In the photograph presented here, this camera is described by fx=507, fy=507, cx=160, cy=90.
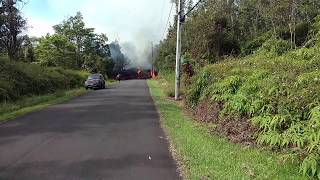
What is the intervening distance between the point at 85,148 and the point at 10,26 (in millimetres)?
34258

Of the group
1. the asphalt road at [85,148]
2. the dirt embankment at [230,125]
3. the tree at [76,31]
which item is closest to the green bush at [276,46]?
the asphalt road at [85,148]

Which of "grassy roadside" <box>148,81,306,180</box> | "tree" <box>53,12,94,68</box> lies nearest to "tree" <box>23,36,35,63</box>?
"tree" <box>53,12,94,68</box>

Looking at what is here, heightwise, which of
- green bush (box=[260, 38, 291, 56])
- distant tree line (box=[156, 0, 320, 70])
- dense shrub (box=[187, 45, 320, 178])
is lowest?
dense shrub (box=[187, 45, 320, 178])

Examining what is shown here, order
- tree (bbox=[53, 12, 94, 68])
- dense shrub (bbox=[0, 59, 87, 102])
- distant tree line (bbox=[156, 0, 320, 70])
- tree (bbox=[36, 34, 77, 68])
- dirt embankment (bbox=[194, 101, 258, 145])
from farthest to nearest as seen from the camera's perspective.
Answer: tree (bbox=[53, 12, 94, 68])
tree (bbox=[36, 34, 77, 68])
distant tree line (bbox=[156, 0, 320, 70])
dense shrub (bbox=[0, 59, 87, 102])
dirt embankment (bbox=[194, 101, 258, 145])

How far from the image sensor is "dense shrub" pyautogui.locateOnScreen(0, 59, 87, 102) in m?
28.1

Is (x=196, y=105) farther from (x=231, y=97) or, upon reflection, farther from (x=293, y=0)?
(x=293, y=0)

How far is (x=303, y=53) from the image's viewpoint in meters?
16.8

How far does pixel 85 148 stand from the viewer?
40.2ft

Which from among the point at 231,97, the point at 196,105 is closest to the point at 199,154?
the point at 231,97

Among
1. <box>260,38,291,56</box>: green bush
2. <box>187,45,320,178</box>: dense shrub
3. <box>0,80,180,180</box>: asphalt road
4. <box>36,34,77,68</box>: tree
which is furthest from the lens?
<box>36,34,77,68</box>: tree

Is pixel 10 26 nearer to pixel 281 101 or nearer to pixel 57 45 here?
pixel 57 45

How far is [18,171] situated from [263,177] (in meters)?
4.60

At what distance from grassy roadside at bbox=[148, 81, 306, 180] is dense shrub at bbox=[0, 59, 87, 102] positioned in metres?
16.3

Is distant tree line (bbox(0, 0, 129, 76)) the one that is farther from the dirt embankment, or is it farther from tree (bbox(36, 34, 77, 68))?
the dirt embankment
